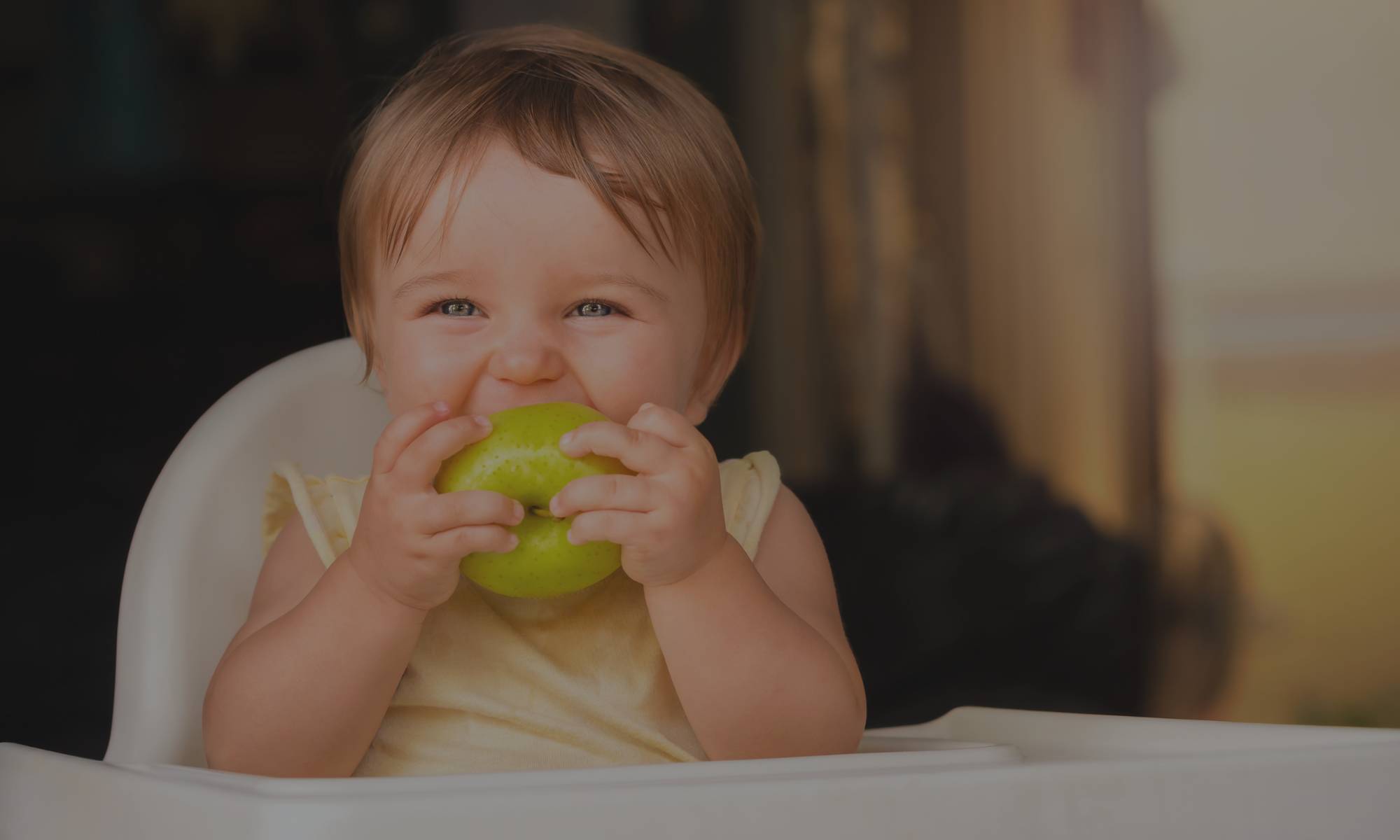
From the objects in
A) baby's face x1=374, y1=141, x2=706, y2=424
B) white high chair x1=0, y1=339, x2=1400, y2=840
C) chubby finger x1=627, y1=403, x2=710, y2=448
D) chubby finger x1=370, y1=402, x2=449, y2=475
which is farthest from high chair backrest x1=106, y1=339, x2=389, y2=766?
chubby finger x1=627, y1=403, x2=710, y2=448

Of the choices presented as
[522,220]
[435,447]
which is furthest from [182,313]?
[435,447]

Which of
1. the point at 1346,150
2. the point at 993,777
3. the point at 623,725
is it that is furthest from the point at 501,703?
the point at 1346,150

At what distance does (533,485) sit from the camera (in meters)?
0.72

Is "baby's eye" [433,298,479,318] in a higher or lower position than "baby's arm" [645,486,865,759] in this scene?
higher

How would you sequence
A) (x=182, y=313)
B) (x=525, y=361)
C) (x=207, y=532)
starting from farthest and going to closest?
1. (x=182, y=313)
2. (x=207, y=532)
3. (x=525, y=361)

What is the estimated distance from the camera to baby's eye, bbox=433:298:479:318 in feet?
2.91

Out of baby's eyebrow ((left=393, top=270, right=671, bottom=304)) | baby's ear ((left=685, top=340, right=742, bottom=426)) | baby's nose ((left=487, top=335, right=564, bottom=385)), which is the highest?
baby's eyebrow ((left=393, top=270, right=671, bottom=304))

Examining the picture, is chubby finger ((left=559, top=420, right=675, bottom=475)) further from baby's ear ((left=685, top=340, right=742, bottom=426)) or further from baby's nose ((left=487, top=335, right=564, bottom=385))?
baby's ear ((left=685, top=340, right=742, bottom=426))

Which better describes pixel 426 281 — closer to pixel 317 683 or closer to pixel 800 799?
pixel 317 683

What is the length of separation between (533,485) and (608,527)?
0.05m

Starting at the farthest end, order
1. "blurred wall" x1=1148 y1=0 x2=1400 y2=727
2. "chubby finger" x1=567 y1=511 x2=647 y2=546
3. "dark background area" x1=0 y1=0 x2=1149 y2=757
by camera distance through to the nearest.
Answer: "blurred wall" x1=1148 y1=0 x2=1400 y2=727
"dark background area" x1=0 y1=0 x2=1149 y2=757
"chubby finger" x1=567 y1=511 x2=647 y2=546

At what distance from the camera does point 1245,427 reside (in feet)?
9.99

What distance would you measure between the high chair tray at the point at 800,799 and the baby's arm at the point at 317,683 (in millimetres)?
118

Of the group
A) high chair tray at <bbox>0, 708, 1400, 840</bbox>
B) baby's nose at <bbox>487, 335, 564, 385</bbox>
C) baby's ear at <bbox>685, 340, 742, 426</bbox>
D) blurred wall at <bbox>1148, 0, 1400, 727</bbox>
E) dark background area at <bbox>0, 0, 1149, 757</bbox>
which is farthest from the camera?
blurred wall at <bbox>1148, 0, 1400, 727</bbox>
